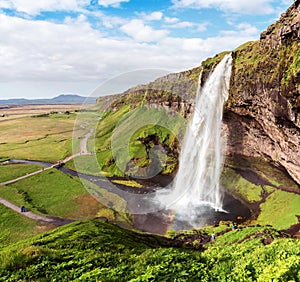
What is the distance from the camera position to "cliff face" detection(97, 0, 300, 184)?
2514 cm

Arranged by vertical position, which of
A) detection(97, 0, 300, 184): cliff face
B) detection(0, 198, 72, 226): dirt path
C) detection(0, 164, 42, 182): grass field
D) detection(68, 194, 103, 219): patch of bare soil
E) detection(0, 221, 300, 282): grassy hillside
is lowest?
detection(68, 194, 103, 219): patch of bare soil

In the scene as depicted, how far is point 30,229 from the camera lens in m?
27.8

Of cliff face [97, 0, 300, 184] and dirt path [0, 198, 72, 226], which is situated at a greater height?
cliff face [97, 0, 300, 184]

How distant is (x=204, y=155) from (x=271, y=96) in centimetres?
1591

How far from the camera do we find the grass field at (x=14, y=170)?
Result: 49.3 meters

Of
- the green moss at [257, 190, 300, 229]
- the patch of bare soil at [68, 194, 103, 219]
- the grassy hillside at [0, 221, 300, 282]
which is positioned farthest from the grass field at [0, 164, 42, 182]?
the green moss at [257, 190, 300, 229]

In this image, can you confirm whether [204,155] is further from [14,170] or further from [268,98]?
[14,170]

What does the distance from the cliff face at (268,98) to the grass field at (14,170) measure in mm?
40211

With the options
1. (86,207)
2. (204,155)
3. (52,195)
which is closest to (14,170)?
(52,195)

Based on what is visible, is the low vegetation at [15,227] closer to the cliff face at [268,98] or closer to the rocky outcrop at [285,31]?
the cliff face at [268,98]

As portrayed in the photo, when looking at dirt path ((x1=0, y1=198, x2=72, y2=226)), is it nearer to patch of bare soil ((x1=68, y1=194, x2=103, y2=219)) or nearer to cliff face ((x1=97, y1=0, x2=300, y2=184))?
patch of bare soil ((x1=68, y1=194, x2=103, y2=219))

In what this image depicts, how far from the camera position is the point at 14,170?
5356cm

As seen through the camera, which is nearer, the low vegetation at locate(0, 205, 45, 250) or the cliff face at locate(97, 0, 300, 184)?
the cliff face at locate(97, 0, 300, 184)

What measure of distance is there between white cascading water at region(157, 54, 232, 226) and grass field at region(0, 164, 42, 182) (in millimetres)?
30155
